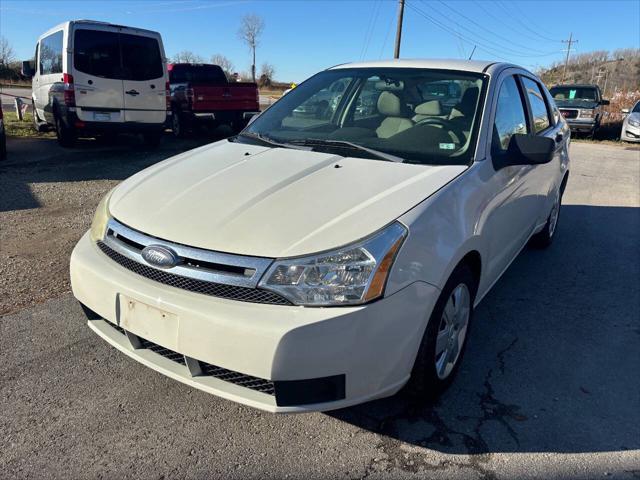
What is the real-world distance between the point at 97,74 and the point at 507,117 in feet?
27.2

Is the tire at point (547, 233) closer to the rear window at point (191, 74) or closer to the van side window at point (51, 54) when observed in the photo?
the van side window at point (51, 54)

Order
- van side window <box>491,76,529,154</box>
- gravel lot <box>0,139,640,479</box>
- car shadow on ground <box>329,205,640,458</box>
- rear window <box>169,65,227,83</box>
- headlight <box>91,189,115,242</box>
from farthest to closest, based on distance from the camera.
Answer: rear window <box>169,65,227,83</box> → van side window <box>491,76,529,154</box> → headlight <box>91,189,115,242</box> → car shadow on ground <box>329,205,640,458</box> → gravel lot <box>0,139,640,479</box>

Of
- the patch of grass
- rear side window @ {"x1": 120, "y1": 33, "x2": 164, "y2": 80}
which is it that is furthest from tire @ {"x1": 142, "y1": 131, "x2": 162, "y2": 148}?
the patch of grass

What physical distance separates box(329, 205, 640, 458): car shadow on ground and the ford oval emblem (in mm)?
1111

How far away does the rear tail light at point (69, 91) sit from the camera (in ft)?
29.9

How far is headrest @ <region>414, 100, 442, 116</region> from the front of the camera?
10.6ft

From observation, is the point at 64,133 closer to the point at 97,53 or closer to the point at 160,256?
the point at 97,53

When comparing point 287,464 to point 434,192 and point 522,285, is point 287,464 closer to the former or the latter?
point 434,192

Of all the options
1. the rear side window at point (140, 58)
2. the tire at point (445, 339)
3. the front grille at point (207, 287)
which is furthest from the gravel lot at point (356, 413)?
the rear side window at point (140, 58)

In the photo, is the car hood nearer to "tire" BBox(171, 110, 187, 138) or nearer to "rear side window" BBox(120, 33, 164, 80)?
"rear side window" BBox(120, 33, 164, 80)

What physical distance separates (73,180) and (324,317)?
6.71 meters

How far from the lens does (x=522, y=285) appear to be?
4.27 metres

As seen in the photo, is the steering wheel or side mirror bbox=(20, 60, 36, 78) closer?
the steering wheel

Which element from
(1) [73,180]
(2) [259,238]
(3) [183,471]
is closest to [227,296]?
(2) [259,238]
